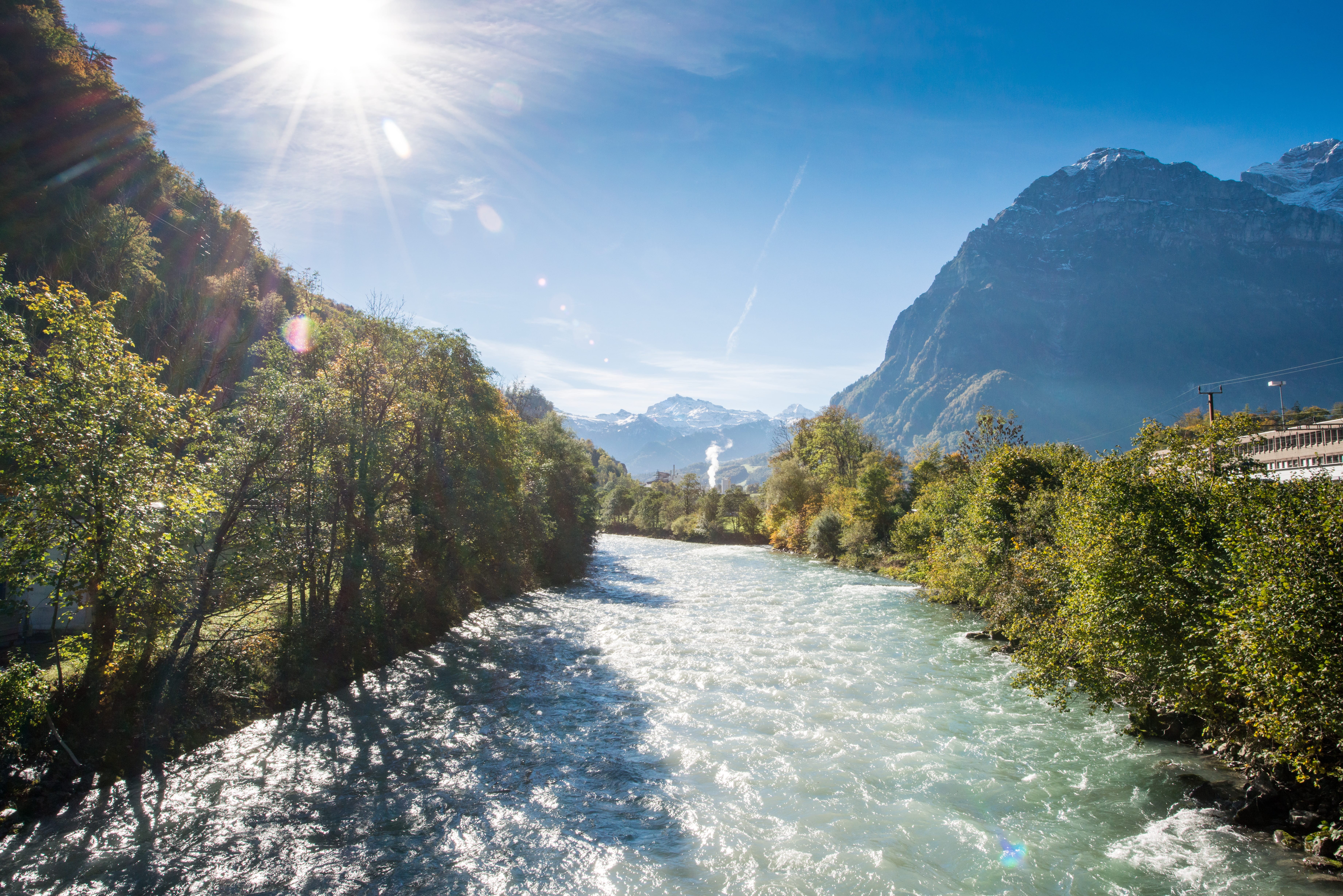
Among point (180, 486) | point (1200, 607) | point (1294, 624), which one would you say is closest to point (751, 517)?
point (1200, 607)

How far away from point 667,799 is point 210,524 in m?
13.7

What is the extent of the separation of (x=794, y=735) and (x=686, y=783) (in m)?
3.86

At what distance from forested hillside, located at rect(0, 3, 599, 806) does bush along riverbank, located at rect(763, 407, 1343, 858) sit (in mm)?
20527

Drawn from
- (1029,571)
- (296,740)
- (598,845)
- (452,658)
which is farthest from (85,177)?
(1029,571)

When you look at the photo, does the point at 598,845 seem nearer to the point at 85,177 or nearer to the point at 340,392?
the point at 340,392

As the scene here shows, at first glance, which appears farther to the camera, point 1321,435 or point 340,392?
point 1321,435

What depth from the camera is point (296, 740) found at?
15.7 m

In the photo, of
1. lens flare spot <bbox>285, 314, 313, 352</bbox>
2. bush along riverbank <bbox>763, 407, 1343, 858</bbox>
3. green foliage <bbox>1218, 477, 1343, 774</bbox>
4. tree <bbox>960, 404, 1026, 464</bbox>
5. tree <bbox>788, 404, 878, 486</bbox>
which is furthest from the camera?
tree <bbox>788, 404, 878, 486</bbox>

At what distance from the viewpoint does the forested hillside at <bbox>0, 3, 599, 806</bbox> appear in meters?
11.9

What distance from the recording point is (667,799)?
13.3 metres

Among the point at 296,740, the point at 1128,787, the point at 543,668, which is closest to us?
the point at 1128,787

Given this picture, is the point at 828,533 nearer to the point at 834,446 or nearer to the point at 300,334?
the point at 834,446

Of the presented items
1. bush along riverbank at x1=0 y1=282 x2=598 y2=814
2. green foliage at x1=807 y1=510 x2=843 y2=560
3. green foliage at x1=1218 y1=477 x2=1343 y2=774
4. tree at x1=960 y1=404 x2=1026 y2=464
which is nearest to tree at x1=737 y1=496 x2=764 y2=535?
green foliage at x1=807 y1=510 x2=843 y2=560

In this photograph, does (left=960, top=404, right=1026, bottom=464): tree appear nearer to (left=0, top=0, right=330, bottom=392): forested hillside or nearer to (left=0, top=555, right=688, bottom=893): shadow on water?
(left=0, top=555, right=688, bottom=893): shadow on water
